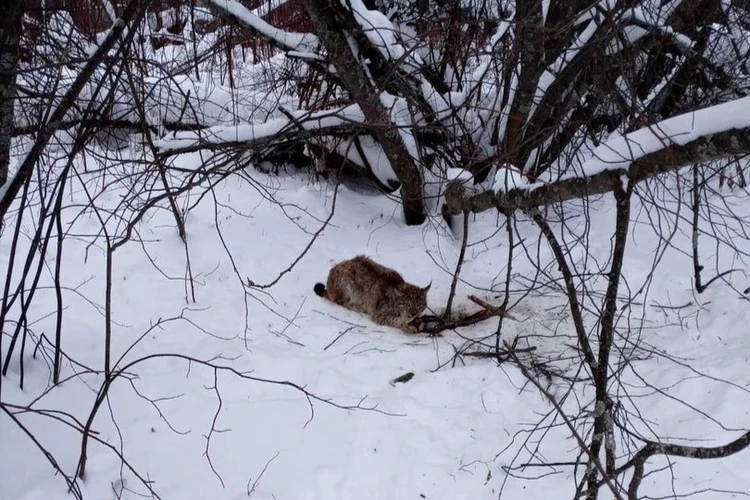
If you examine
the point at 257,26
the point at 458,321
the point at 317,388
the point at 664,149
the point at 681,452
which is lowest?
the point at 681,452

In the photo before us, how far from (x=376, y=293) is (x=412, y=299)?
305mm

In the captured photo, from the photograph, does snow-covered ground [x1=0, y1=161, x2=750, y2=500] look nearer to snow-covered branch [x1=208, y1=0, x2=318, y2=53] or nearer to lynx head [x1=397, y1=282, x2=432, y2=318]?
lynx head [x1=397, y1=282, x2=432, y2=318]

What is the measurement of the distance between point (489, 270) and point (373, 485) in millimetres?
3021

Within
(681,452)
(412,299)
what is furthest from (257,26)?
(681,452)

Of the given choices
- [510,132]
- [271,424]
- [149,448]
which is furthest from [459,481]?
[510,132]

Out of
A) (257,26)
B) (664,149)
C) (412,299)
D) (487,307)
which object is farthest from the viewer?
(257,26)

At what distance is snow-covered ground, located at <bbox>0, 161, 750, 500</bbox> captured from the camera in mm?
3113

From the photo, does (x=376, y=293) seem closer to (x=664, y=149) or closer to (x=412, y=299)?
(x=412, y=299)

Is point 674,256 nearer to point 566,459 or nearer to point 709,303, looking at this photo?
point 709,303

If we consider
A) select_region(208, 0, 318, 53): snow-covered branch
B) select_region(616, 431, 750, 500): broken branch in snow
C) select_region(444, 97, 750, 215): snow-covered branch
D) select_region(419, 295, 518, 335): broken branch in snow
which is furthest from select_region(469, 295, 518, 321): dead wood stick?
select_region(208, 0, 318, 53): snow-covered branch

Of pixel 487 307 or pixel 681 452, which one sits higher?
pixel 487 307

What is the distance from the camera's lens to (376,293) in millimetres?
5074

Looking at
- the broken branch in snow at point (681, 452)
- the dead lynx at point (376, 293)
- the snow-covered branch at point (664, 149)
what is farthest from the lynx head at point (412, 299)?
the broken branch in snow at point (681, 452)

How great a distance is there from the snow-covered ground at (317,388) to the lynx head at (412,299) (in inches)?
11.9
